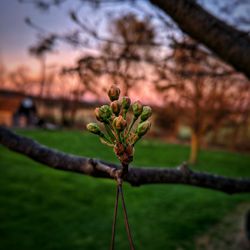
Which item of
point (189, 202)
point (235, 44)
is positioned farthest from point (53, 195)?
point (235, 44)

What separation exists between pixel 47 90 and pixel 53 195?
38834 millimetres

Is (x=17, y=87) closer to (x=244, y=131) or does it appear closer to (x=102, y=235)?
(x=244, y=131)

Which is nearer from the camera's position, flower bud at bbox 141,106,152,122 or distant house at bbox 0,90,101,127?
flower bud at bbox 141,106,152,122

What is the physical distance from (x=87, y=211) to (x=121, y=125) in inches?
363

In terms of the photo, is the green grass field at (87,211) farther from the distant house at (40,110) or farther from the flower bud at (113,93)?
the distant house at (40,110)

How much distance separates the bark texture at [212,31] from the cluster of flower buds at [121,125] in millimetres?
1939

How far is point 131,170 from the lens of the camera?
61.7 inches

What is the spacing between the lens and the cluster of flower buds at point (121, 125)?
27.6 inches

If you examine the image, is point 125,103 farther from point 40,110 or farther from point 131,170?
point 40,110

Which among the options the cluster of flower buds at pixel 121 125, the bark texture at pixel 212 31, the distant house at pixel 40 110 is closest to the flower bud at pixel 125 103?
the cluster of flower buds at pixel 121 125

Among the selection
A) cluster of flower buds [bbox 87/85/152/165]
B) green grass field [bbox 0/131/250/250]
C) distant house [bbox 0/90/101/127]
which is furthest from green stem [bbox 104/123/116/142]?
distant house [bbox 0/90/101/127]

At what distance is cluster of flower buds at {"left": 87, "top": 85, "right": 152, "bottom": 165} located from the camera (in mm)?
701

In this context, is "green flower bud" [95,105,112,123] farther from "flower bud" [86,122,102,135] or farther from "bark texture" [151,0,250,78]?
"bark texture" [151,0,250,78]

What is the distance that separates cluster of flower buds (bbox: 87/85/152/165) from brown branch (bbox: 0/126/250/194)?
60 cm
